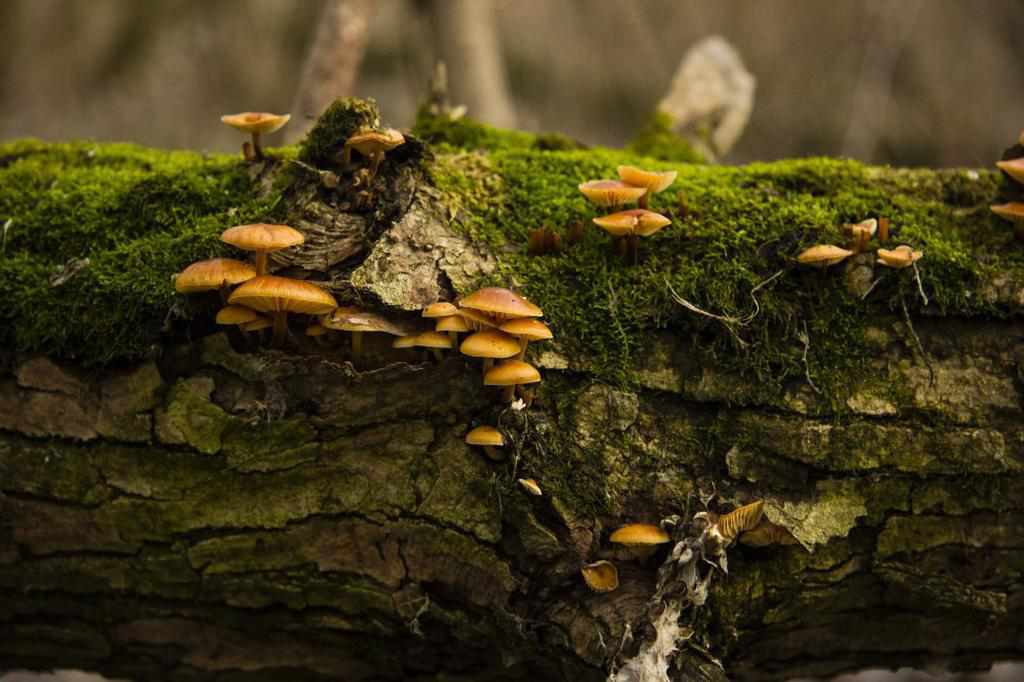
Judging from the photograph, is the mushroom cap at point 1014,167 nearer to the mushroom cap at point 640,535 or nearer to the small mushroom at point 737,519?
the small mushroom at point 737,519

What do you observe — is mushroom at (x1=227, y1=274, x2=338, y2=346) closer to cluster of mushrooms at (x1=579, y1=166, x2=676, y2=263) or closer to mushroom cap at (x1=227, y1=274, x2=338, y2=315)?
mushroom cap at (x1=227, y1=274, x2=338, y2=315)

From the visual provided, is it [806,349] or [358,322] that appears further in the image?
[806,349]

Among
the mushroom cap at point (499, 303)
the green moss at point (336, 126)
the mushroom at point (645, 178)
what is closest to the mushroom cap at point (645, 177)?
the mushroom at point (645, 178)

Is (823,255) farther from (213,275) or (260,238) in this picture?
(213,275)

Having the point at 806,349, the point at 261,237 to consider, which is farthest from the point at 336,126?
the point at 806,349

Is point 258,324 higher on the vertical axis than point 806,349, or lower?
higher

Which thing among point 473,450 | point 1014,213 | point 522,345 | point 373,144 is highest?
point 373,144
